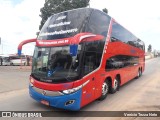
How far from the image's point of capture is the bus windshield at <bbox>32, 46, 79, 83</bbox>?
7.08 m

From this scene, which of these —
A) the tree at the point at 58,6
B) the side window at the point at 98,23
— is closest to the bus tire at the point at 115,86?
the side window at the point at 98,23

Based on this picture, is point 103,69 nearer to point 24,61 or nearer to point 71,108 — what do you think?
point 71,108

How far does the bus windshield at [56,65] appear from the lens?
279 inches

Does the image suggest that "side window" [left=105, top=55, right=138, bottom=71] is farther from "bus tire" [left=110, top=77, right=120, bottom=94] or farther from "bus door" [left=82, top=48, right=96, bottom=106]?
"bus door" [left=82, top=48, right=96, bottom=106]

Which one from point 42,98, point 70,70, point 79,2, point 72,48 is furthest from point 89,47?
point 79,2

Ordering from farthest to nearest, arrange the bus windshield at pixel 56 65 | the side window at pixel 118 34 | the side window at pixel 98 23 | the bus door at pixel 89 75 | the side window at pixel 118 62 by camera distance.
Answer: the side window at pixel 118 34 < the side window at pixel 118 62 < the side window at pixel 98 23 < the bus door at pixel 89 75 < the bus windshield at pixel 56 65

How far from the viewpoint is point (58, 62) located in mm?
7297

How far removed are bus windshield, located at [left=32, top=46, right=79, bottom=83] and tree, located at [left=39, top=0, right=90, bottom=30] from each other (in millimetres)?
19405

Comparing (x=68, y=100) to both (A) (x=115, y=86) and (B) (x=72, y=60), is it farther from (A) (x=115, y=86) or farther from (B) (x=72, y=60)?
(A) (x=115, y=86)

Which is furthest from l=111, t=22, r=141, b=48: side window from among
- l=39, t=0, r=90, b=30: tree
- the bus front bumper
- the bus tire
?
l=39, t=0, r=90, b=30: tree

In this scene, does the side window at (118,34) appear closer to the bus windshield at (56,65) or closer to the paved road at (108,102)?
the paved road at (108,102)

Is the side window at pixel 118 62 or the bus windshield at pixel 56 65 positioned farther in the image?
the side window at pixel 118 62

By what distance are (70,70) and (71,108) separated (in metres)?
1.19

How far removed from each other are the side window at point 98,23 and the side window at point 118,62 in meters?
1.30
